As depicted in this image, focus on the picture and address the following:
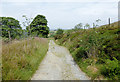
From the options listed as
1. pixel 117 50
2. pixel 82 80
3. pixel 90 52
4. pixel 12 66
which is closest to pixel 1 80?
pixel 12 66

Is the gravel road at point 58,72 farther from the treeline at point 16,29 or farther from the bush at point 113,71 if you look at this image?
the treeline at point 16,29

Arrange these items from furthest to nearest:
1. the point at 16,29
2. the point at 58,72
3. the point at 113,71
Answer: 1. the point at 16,29
2. the point at 58,72
3. the point at 113,71

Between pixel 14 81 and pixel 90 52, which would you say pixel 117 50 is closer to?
pixel 90 52

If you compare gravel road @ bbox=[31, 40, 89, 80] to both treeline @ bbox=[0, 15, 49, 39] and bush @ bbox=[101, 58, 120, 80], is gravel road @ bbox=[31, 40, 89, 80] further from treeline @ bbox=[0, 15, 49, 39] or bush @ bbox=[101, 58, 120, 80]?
treeline @ bbox=[0, 15, 49, 39]

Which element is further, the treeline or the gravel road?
the treeline

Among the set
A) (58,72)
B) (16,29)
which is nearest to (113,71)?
(58,72)

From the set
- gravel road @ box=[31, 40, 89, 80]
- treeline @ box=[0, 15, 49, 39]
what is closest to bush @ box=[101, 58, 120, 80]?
gravel road @ box=[31, 40, 89, 80]

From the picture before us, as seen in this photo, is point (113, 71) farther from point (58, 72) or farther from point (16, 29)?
point (16, 29)

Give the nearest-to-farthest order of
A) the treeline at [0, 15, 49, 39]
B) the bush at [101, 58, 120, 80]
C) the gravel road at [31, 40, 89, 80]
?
the bush at [101, 58, 120, 80], the gravel road at [31, 40, 89, 80], the treeline at [0, 15, 49, 39]

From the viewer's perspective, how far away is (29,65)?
4.42 metres

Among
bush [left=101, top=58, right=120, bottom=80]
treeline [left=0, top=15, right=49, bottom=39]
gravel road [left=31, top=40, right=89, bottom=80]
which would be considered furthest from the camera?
treeline [left=0, top=15, right=49, bottom=39]

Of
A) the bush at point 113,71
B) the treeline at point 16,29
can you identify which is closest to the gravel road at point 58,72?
the bush at point 113,71

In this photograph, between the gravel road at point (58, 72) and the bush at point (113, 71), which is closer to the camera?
the bush at point (113, 71)

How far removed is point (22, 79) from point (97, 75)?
355 cm
